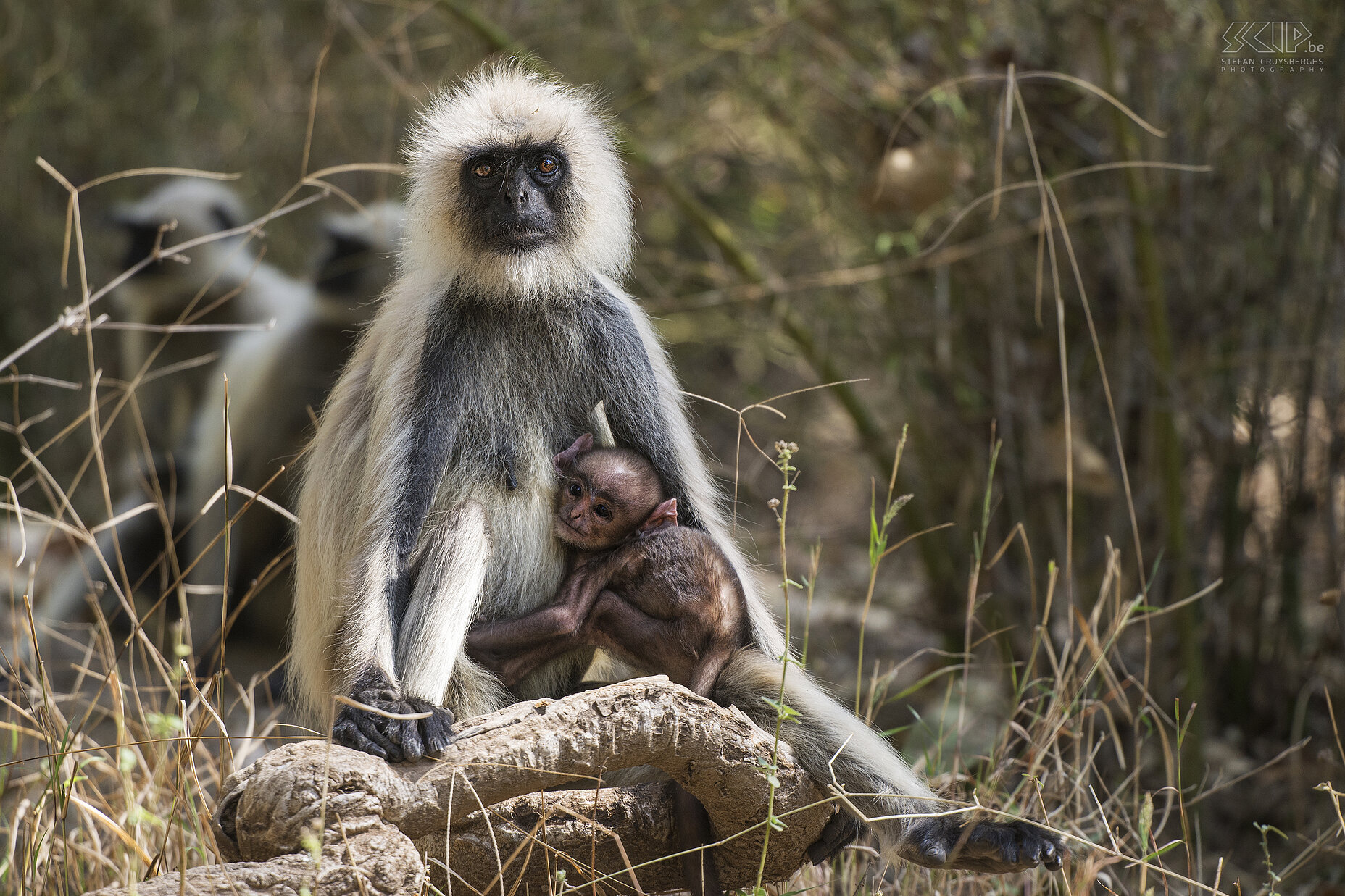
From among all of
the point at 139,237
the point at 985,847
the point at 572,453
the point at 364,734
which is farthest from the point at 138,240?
the point at 985,847

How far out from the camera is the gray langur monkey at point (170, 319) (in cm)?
614

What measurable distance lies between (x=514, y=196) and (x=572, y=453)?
58cm

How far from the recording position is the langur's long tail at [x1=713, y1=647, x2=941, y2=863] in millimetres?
2332

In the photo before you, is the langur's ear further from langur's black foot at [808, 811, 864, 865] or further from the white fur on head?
langur's black foot at [808, 811, 864, 865]

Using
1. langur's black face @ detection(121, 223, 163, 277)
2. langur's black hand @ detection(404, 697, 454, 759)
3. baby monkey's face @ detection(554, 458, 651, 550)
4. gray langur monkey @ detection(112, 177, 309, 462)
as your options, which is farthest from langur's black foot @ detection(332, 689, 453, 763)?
langur's black face @ detection(121, 223, 163, 277)

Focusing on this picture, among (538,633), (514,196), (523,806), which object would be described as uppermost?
(514,196)

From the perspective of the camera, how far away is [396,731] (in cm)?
205

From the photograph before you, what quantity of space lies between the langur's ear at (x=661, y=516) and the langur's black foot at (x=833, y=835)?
27.2 inches

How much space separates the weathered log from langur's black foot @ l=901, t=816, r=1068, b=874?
0.67ft

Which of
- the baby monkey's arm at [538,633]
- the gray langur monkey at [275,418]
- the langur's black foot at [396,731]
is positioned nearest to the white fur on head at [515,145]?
the baby monkey's arm at [538,633]

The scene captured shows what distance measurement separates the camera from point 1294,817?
3803 mm

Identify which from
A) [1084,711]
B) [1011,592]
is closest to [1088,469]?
[1011,592]

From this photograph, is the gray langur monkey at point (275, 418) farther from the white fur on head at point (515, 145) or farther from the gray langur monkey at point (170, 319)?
A: the white fur on head at point (515, 145)

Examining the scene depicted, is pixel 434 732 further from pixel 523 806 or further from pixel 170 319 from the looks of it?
pixel 170 319
